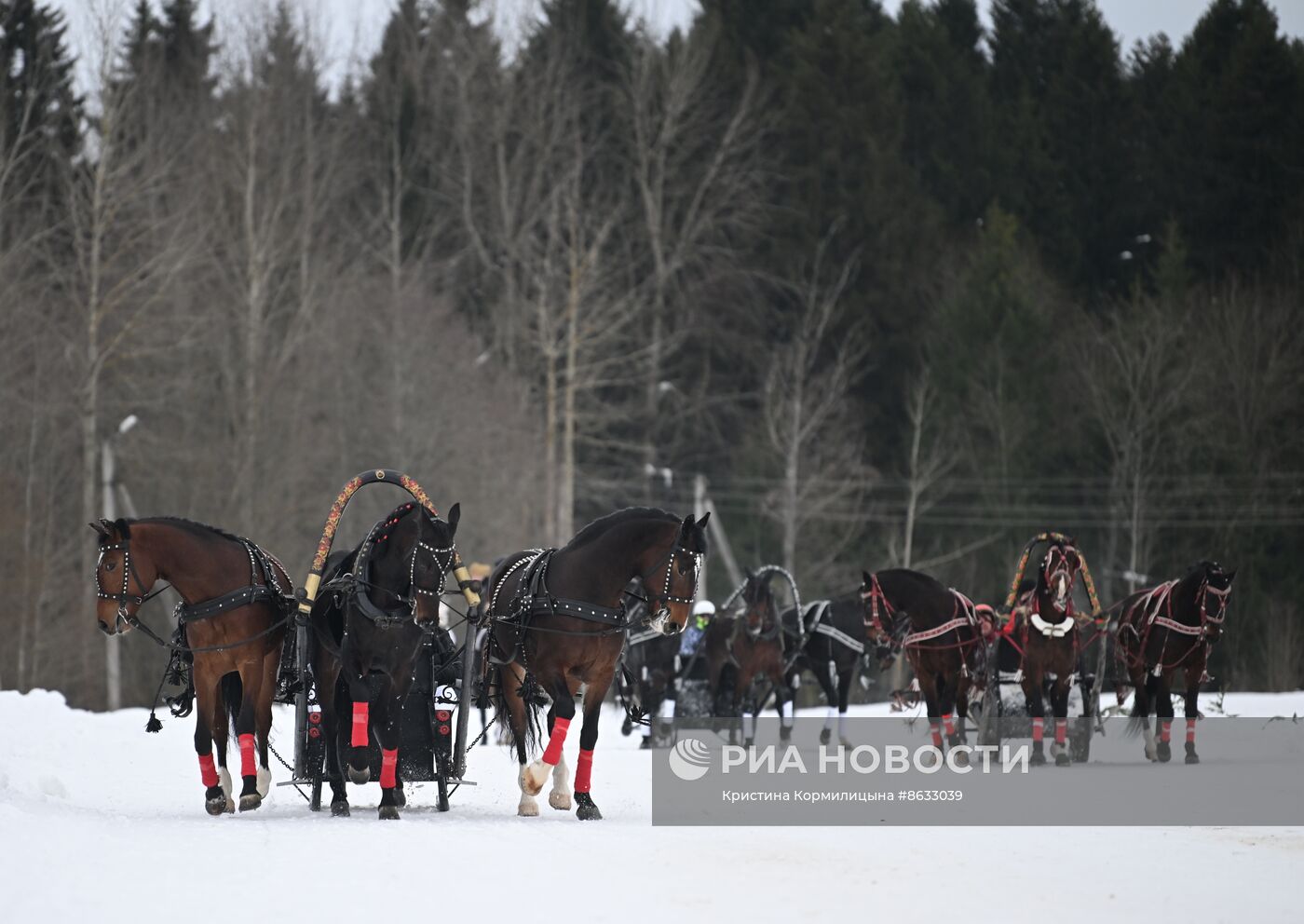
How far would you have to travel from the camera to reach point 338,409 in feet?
160

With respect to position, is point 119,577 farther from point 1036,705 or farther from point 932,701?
point 1036,705

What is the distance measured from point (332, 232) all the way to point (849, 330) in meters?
15.2

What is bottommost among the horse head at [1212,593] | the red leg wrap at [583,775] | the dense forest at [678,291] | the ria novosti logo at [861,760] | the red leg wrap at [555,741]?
the ria novosti logo at [861,760]

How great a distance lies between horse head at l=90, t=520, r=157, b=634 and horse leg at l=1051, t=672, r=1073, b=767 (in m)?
8.99

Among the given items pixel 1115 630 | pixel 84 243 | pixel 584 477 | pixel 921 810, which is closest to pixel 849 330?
pixel 584 477

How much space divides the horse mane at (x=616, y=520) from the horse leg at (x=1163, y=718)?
7.03 meters

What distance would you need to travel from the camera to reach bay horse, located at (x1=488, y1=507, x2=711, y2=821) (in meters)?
13.8

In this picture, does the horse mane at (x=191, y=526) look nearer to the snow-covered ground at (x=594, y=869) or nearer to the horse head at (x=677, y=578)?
the snow-covered ground at (x=594, y=869)

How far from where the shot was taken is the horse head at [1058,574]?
1820cm

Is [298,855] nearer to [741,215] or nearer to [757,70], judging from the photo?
[741,215]

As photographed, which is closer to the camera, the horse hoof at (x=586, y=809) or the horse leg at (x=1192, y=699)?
the horse hoof at (x=586, y=809)

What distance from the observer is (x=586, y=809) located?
1357cm

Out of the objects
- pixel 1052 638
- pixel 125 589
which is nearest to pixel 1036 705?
pixel 1052 638

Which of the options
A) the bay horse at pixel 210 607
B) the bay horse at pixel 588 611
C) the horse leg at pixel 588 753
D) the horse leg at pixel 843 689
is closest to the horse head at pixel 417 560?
the bay horse at pixel 588 611
